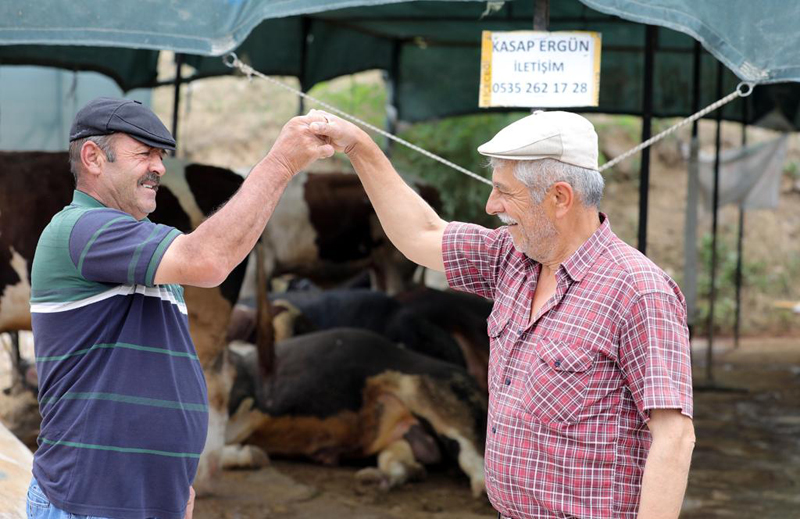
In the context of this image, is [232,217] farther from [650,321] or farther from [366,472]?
[366,472]

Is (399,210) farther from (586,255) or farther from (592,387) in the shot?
(592,387)

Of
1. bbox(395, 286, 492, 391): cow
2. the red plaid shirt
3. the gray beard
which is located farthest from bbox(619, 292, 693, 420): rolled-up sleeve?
bbox(395, 286, 492, 391): cow

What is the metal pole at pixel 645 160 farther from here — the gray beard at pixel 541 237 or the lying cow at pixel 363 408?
the lying cow at pixel 363 408

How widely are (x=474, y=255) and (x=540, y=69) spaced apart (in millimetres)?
1062

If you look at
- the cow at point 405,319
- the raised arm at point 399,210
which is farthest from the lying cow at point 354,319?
the raised arm at point 399,210

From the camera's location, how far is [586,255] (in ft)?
7.41

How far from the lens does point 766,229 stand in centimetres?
1477

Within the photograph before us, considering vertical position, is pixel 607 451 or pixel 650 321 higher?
pixel 650 321

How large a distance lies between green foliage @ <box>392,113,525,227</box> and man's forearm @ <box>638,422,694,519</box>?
10.8 meters

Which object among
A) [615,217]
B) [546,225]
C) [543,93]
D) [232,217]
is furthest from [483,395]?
[615,217]

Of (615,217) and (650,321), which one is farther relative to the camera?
(615,217)

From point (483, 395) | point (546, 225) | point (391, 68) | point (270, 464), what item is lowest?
point (270, 464)

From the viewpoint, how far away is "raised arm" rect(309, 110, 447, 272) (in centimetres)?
275

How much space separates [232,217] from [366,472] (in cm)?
368
